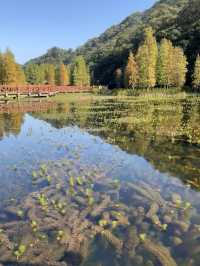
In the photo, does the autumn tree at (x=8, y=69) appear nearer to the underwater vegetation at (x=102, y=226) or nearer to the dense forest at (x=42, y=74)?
the dense forest at (x=42, y=74)

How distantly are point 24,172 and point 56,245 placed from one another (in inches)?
265

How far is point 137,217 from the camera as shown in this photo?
891 cm

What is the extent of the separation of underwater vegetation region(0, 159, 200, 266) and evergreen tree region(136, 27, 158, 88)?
215ft

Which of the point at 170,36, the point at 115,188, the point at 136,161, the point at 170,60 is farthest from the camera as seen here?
the point at 170,36

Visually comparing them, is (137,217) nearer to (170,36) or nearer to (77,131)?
(77,131)

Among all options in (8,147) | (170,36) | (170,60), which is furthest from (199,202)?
(170,36)

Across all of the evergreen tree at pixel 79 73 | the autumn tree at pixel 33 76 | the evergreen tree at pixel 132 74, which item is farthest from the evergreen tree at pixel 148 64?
the autumn tree at pixel 33 76

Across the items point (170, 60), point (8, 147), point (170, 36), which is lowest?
point (8, 147)

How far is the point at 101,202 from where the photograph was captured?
394 inches

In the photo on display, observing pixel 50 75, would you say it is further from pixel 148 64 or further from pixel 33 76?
pixel 148 64

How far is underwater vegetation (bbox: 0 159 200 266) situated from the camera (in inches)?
277

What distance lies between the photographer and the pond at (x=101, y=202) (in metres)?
7.21

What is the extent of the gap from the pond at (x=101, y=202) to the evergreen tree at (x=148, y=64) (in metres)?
56.5

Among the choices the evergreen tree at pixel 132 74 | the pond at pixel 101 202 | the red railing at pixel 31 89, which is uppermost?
the evergreen tree at pixel 132 74
